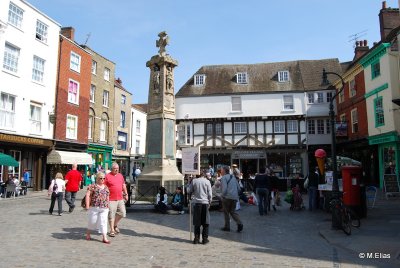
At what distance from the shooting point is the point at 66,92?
27.1 m

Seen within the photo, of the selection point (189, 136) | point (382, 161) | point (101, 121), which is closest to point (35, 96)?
point (101, 121)

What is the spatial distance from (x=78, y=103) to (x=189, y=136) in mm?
11071

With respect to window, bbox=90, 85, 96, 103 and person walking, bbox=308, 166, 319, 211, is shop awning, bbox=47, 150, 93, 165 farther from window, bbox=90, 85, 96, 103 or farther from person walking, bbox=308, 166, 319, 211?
person walking, bbox=308, 166, 319, 211

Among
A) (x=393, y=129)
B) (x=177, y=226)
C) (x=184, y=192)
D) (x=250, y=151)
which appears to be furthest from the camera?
(x=250, y=151)

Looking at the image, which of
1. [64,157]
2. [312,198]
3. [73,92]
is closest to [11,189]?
[64,157]

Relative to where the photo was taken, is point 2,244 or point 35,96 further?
point 35,96

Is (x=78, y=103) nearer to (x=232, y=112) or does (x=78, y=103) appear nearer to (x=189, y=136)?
(x=189, y=136)

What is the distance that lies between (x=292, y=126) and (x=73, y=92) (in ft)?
65.9

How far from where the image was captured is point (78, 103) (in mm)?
28641

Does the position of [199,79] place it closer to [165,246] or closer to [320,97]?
[320,97]

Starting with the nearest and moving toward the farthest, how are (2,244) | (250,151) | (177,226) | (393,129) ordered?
(2,244), (177,226), (393,129), (250,151)

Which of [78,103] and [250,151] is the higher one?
[78,103]

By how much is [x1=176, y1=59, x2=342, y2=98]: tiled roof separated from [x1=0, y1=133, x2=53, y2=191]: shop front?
48.9 feet

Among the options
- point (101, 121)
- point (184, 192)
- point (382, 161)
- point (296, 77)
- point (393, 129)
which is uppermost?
point (296, 77)
